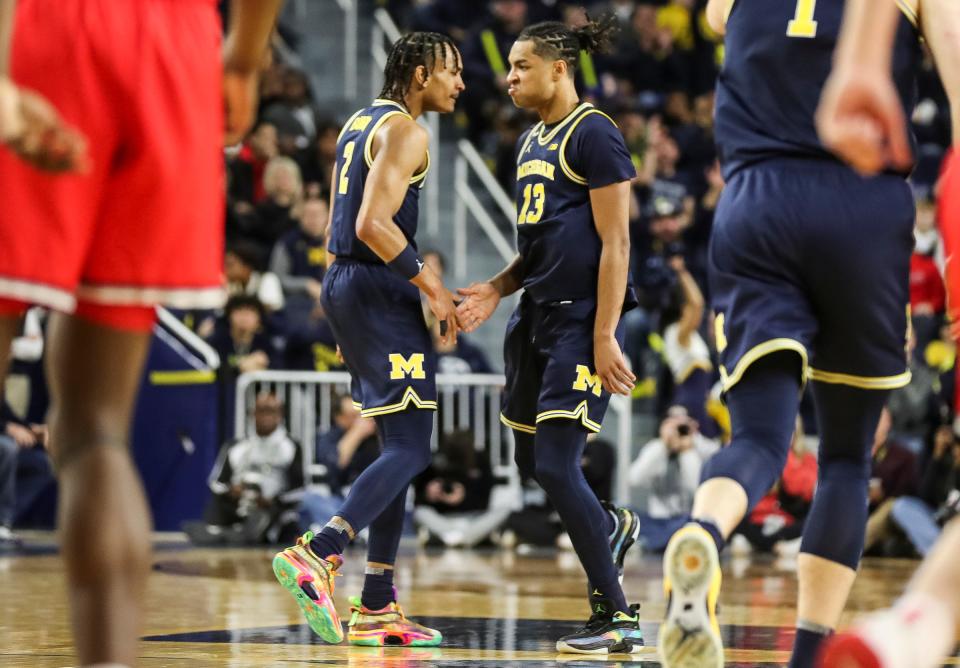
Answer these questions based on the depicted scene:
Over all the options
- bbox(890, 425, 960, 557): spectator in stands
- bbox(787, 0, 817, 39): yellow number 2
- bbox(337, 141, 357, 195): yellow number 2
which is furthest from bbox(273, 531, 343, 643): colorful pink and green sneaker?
bbox(890, 425, 960, 557): spectator in stands

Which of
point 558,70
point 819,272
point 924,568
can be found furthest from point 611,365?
point 924,568

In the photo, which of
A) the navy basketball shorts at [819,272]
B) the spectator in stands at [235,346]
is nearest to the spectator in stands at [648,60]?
the spectator in stands at [235,346]

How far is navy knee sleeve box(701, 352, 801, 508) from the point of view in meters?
3.76

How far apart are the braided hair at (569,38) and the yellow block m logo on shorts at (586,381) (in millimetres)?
1245

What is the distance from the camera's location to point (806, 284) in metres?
3.87

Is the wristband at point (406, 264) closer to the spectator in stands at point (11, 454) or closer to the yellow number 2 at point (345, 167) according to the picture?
the yellow number 2 at point (345, 167)

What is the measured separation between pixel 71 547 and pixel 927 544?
10.2m

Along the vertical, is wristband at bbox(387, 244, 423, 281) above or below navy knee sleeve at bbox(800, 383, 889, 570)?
above

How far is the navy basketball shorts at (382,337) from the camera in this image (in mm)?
6121

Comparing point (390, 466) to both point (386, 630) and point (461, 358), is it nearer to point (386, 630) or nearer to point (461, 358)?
point (386, 630)

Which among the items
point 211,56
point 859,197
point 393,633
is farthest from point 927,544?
point 211,56

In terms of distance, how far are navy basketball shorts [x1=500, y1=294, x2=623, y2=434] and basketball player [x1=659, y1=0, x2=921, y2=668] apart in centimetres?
197

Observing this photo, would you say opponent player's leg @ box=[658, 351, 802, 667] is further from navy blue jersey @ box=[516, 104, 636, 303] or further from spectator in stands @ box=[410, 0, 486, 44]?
spectator in stands @ box=[410, 0, 486, 44]

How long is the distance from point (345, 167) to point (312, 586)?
183 centimetres
